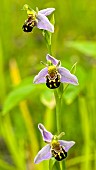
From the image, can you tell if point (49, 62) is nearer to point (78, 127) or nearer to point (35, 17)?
point (35, 17)

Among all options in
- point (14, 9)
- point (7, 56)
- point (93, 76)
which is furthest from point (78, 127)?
point (14, 9)

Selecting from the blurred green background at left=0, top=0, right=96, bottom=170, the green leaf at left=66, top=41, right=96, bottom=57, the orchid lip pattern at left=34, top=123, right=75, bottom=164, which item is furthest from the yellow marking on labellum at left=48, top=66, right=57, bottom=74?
the green leaf at left=66, top=41, right=96, bottom=57

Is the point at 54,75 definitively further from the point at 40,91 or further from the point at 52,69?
the point at 40,91

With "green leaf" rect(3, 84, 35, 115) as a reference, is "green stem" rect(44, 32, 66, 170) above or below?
below

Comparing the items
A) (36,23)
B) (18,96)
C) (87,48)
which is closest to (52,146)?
(36,23)

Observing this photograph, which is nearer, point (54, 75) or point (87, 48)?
point (54, 75)

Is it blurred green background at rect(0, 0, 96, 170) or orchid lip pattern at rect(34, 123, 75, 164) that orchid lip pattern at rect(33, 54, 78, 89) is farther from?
blurred green background at rect(0, 0, 96, 170)

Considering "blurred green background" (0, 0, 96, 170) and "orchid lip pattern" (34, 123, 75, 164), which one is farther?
"blurred green background" (0, 0, 96, 170)

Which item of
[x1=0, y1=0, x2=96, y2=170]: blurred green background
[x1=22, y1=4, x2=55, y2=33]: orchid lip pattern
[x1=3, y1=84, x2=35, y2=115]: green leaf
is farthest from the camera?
[x1=0, y1=0, x2=96, y2=170]: blurred green background

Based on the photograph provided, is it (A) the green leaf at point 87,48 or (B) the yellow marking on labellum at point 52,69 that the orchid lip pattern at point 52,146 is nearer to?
(B) the yellow marking on labellum at point 52,69

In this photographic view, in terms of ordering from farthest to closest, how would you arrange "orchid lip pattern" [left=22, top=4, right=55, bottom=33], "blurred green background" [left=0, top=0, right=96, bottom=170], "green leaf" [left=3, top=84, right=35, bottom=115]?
"blurred green background" [left=0, top=0, right=96, bottom=170], "green leaf" [left=3, top=84, right=35, bottom=115], "orchid lip pattern" [left=22, top=4, right=55, bottom=33]
